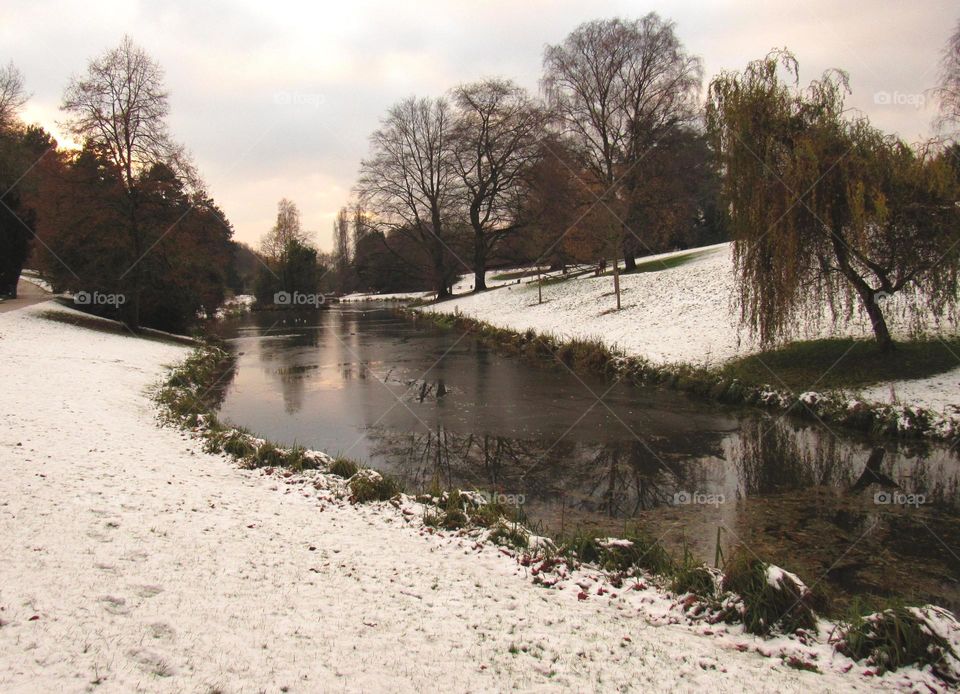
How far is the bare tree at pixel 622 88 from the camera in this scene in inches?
1256

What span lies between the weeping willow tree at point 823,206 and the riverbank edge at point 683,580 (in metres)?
9.33

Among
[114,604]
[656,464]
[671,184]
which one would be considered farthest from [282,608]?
[671,184]

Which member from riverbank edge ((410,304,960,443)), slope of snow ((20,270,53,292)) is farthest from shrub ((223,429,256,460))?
slope of snow ((20,270,53,292))

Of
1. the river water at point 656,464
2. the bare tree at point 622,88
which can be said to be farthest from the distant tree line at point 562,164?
the river water at point 656,464

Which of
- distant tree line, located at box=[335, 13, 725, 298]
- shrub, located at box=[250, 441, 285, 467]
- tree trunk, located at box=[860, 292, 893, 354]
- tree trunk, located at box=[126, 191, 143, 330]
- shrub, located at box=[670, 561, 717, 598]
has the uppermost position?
distant tree line, located at box=[335, 13, 725, 298]

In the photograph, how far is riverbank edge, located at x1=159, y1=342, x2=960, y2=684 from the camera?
427 centimetres

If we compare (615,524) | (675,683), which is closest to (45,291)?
(615,524)

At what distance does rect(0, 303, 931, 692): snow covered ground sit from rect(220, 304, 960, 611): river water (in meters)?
1.69

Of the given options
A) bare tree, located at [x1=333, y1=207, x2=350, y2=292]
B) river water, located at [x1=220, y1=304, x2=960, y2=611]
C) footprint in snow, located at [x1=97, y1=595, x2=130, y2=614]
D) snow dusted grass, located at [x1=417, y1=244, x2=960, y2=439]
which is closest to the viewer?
footprint in snow, located at [x1=97, y1=595, x2=130, y2=614]

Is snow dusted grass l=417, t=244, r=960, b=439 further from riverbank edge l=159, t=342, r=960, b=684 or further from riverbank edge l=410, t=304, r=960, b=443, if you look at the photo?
riverbank edge l=159, t=342, r=960, b=684

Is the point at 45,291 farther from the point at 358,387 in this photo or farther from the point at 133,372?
the point at 358,387

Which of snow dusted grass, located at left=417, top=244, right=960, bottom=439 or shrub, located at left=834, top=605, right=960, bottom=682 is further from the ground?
snow dusted grass, located at left=417, top=244, right=960, bottom=439

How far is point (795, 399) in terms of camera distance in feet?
40.9

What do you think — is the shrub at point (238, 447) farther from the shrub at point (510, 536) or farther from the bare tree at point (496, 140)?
the bare tree at point (496, 140)
